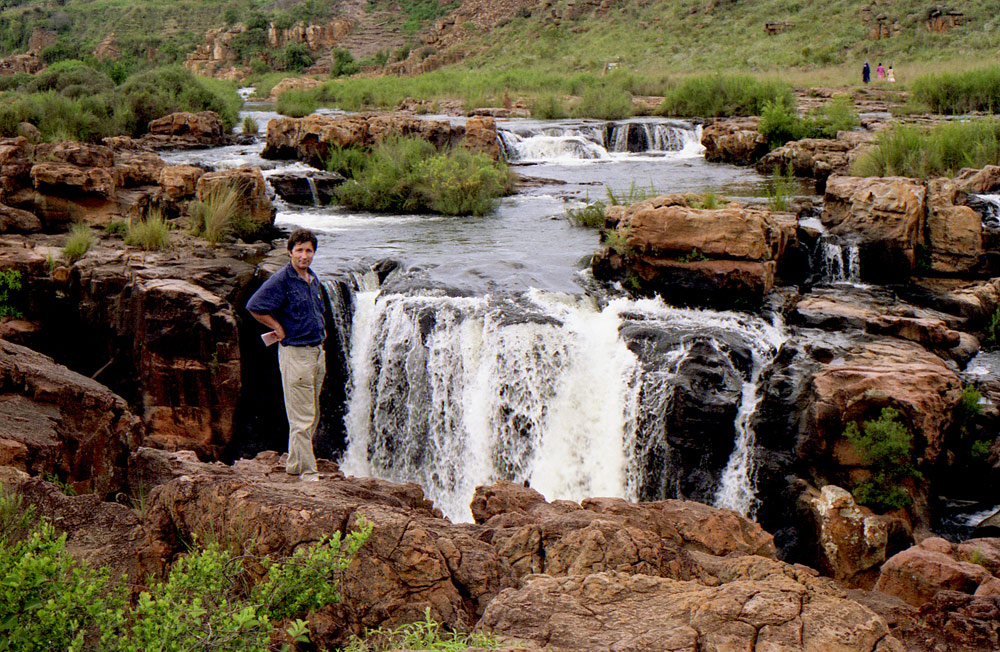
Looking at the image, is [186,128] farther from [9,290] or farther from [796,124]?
[796,124]

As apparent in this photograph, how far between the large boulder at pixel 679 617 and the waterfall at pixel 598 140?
16.0 meters

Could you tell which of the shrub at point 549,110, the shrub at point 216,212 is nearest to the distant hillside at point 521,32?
the shrub at point 549,110

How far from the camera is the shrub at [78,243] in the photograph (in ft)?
30.4

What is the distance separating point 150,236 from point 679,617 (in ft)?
27.0

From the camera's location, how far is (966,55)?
28.9m

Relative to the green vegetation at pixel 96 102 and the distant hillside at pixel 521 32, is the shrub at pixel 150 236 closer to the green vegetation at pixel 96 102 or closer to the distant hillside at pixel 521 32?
the green vegetation at pixel 96 102

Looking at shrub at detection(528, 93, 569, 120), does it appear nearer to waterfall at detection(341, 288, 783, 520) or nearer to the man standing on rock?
waterfall at detection(341, 288, 783, 520)

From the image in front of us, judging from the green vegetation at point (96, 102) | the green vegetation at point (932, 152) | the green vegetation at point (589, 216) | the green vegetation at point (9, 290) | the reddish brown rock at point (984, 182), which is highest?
the green vegetation at point (96, 102)

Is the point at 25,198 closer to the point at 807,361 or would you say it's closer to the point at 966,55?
the point at 807,361

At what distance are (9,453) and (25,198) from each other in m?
6.50

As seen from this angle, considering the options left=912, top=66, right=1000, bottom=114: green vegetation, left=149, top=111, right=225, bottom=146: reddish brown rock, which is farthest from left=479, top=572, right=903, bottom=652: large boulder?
left=149, top=111, right=225, bottom=146: reddish brown rock

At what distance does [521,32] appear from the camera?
50562 millimetres

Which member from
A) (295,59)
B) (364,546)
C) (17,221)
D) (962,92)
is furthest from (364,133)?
(295,59)

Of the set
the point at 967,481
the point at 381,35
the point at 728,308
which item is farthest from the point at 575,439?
the point at 381,35
